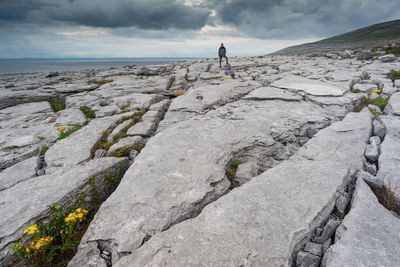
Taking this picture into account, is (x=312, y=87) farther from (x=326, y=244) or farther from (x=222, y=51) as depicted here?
(x=222, y=51)

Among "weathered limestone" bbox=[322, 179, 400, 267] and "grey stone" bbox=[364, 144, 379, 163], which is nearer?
"weathered limestone" bbox=[322, 179, 400, 267]

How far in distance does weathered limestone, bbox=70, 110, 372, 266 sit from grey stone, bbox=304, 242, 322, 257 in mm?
186

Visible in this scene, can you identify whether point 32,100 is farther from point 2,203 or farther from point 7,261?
point 7,261

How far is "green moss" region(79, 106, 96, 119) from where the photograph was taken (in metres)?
11.3

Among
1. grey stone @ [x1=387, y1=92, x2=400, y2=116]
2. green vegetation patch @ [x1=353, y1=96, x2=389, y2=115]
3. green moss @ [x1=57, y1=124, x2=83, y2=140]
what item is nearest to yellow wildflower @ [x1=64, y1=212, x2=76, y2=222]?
green moss @ [x1=57, y1=124, x2=83, y2=140]

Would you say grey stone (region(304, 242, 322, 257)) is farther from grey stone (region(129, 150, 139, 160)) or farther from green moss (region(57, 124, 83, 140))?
green moss (region(57, 124, 83, 140))

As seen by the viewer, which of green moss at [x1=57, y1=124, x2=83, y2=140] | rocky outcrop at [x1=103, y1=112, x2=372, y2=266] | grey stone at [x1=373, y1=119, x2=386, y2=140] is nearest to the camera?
rocky outcrop at [x1=103, y1=112, x2=372, y2=266]

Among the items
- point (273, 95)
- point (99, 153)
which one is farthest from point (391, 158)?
point (99, 153)

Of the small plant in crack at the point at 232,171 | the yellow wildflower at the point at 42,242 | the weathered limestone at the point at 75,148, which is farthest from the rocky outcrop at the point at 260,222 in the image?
the weathered limestone at the point at 75,148

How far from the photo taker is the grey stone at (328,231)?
3412 mm

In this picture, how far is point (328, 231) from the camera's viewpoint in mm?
3510

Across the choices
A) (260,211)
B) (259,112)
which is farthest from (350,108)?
(260,211)

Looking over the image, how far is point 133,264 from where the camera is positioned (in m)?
3.08

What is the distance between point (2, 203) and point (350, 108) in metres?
13.6
